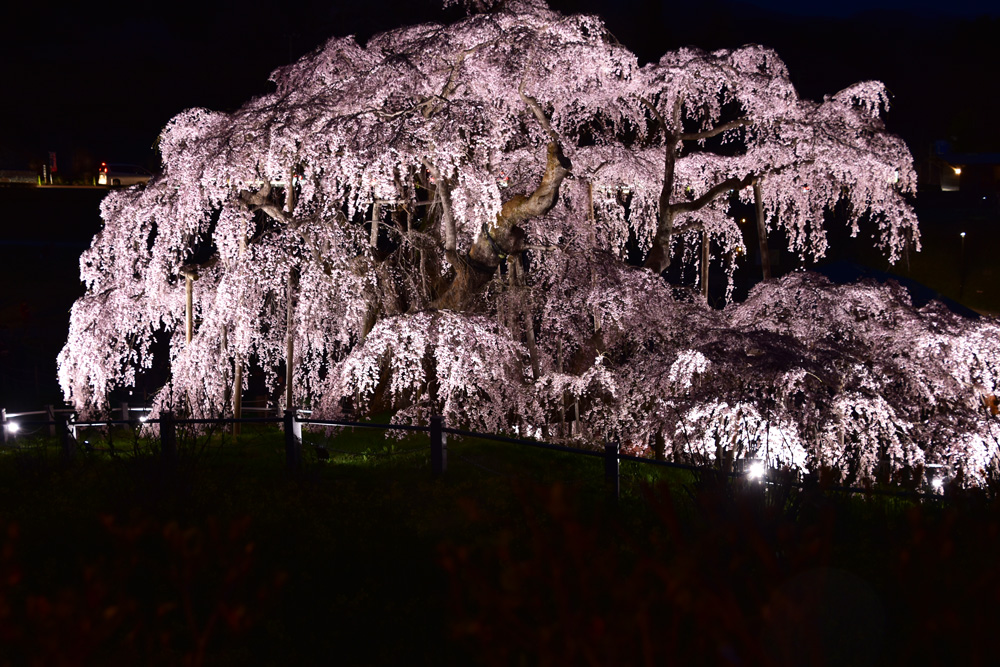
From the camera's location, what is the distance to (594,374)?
395 inches

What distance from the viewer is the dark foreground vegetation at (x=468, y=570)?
211 centimetres

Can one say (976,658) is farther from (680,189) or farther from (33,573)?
(680,189)

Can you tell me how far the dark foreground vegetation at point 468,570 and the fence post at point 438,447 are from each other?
0.17m

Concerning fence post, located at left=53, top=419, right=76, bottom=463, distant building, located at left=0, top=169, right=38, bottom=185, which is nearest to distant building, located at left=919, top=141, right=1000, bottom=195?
fence post, located at left=53, top=419, right=76, bottom=463

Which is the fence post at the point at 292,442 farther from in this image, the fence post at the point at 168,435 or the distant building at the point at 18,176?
the distant building at the point at 18,176

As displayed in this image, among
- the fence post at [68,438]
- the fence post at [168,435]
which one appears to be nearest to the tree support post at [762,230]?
the fence post at [168,435]

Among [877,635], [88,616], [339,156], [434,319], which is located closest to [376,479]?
[434,319]

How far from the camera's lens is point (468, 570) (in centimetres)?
209

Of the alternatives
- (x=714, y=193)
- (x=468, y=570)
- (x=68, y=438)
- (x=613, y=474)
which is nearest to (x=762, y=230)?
(x=714, y=193)

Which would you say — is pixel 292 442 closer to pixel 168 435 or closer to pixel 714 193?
pixel 168 435

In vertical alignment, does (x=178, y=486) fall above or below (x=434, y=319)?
below

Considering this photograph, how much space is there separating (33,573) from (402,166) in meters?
5.64

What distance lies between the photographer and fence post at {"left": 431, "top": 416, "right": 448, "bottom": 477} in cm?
812

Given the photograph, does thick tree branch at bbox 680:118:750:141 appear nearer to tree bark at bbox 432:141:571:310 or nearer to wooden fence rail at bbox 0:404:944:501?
tree bark at bbox 432:141:571:310
